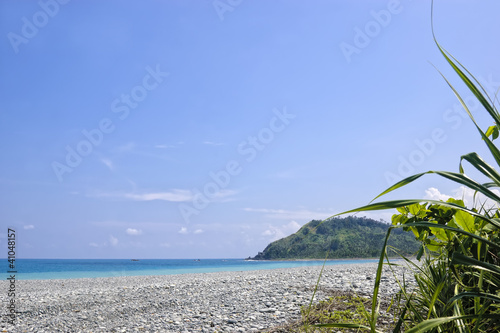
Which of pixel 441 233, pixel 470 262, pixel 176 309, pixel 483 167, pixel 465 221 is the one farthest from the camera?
pixel 176 309

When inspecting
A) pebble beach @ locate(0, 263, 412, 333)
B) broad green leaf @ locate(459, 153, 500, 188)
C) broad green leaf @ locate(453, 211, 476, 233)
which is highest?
broad green leaf @ locate(459, 153, 500, 188)

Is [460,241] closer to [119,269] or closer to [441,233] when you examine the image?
[441,233]

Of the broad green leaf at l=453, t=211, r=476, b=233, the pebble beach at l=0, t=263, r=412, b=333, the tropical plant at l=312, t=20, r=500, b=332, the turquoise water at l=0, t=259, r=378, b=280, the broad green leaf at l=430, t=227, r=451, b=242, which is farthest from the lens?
the turquoise water at l=0, t=259, r=378, b=280

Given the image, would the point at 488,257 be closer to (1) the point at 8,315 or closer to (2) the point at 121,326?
(2) the point at 121,326

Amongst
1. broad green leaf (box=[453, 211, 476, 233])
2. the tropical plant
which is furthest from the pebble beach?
broad green leaf (box=[453, 211, 476, 233])

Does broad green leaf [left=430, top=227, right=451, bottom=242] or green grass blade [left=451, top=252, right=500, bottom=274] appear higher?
broad green leaf [left=430, top=227, right=451, bottom=242]

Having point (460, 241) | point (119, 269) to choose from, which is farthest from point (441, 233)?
point (119, 269)

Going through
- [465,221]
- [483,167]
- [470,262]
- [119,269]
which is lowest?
[119,269]

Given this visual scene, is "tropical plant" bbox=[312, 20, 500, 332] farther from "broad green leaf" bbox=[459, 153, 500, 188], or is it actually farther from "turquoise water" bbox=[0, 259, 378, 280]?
"turquoise water" bbox=[0, 259, 378, 280]

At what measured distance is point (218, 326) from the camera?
4.71m

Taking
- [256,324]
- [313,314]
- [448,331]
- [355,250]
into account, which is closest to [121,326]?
[256,324]

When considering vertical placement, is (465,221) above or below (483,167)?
below

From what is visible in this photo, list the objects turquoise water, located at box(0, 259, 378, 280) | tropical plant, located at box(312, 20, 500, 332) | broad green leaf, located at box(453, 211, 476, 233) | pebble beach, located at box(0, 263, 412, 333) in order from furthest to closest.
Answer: turquoise water, located at box(0, 259, 378, 280), pebble beach, located at box(0, 263, 412, 333), broad green leaf, located at box(453, 211, 476, 233), tropical plant, located at box(312, 20, 500, 332)

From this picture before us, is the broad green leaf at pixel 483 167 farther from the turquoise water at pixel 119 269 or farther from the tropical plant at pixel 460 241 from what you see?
the turquoise water at pixel 119 269
